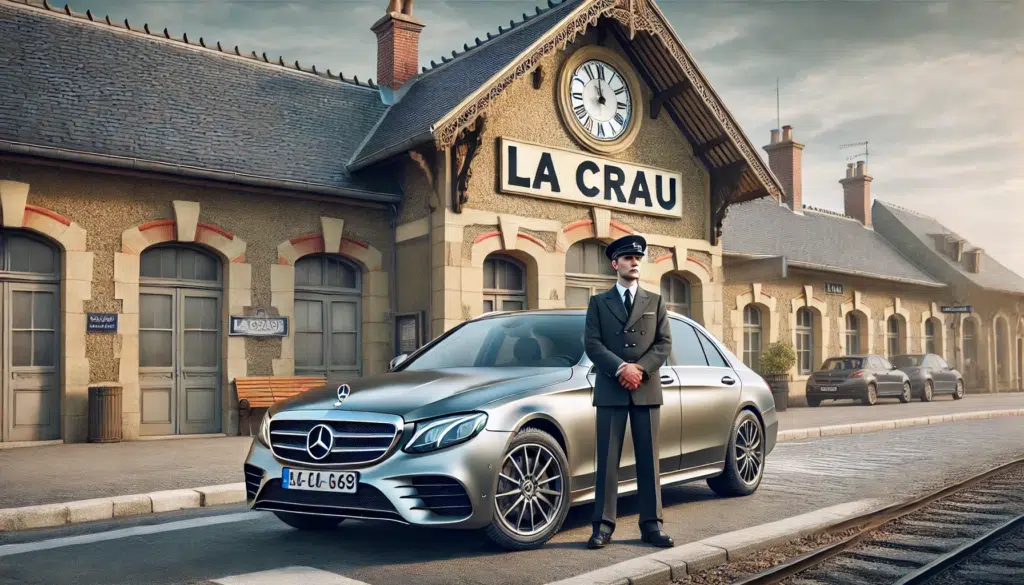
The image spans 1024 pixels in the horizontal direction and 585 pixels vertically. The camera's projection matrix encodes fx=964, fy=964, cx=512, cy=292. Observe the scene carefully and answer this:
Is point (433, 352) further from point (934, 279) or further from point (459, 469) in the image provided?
point (934, 279)

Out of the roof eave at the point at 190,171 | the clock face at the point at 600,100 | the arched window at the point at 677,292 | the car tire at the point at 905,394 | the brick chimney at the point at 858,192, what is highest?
the brick chimney at the point at 858,192

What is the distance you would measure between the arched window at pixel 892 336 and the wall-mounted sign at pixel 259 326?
22049mm

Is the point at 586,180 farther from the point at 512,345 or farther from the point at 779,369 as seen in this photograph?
the point at 512,345

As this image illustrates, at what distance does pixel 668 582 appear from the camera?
523cm

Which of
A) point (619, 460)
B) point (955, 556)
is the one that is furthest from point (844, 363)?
point (619, 460)

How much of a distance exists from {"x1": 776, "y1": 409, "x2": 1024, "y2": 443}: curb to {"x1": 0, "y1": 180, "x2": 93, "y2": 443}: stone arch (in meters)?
10.1

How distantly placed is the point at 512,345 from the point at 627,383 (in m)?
1.28

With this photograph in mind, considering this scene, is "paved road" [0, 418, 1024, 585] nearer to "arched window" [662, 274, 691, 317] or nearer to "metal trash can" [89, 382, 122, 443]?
"metal trash can" [89, 382, 122, 443]

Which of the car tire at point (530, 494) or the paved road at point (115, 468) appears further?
the paved road at point (115, 468)

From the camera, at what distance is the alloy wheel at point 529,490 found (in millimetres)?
A: 5824

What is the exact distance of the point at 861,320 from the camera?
29641 millimetres

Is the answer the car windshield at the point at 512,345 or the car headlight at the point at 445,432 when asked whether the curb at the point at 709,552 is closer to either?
the car headlight at the point at 445,432

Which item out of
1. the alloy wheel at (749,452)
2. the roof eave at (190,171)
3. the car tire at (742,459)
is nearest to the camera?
the car tire at (742,459)

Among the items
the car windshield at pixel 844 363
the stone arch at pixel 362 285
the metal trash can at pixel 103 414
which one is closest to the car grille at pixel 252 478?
the metal trash can at pixel 103 414
